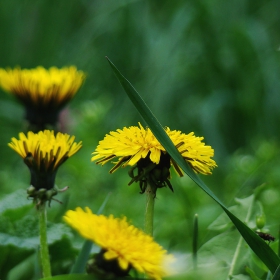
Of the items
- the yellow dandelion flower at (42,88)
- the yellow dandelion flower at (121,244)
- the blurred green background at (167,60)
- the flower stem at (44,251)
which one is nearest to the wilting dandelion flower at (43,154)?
the flower stem at (44,251)

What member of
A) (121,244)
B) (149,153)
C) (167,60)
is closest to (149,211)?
(149,153)

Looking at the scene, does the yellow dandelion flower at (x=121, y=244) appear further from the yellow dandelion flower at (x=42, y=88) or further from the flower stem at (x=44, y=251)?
the yellow dandelion flower at (x=42, y=88)

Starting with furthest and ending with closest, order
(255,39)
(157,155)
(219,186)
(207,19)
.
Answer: (207,19) < (255,39) < (219,186) < (157,155)

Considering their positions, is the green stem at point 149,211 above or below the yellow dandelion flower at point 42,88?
below

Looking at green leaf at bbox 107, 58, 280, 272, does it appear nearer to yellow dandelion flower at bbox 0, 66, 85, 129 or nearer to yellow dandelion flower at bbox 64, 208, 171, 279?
yellow dandelion flower at bbox 64, 208, 171, 279

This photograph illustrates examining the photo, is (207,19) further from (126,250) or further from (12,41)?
(126,250)

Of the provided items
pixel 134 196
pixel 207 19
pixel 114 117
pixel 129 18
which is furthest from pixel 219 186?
pixel 129 18

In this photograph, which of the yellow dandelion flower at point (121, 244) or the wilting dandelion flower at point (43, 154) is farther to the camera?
the wilting dandelion flower at point (43, 154)
